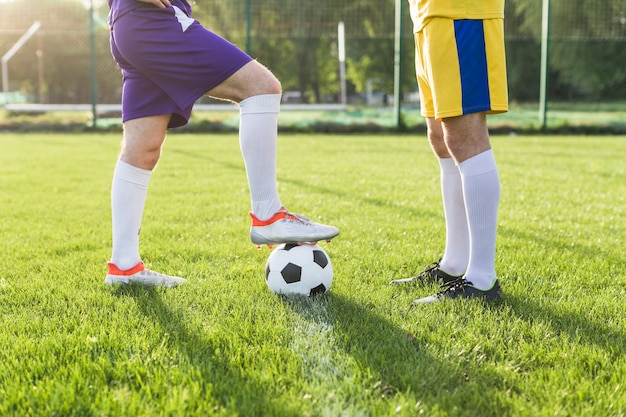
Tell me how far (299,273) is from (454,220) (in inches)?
34.0

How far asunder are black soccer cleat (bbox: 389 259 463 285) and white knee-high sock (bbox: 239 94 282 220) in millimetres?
748

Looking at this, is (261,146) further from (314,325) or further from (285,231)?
(314,325)

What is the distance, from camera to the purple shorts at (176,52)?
8.40ft

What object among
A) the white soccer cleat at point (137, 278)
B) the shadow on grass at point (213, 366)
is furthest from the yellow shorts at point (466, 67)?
the white soccer cleat at point (137, 278)

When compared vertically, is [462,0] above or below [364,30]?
below

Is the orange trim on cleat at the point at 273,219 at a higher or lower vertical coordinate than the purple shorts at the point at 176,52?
lower

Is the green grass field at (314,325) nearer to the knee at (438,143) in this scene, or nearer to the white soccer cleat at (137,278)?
the white soccer cleat at (137,278)

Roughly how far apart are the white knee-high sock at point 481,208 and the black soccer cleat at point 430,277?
0.33 meters

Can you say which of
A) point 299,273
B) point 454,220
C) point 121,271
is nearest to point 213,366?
point 299,273

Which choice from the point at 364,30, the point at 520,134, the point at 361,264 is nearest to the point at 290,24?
the point at 364,30

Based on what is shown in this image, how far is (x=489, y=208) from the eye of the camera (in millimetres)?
2512

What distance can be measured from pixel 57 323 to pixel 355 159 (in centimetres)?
718

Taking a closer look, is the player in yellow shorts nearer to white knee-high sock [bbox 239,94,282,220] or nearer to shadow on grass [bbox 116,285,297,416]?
white knee-high sock [bbox 239,94,282,220]

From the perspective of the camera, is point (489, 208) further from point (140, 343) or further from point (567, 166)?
point (567, 166)
